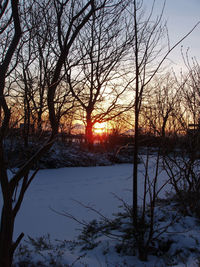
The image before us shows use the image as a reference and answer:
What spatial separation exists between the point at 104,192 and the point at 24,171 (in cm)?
445

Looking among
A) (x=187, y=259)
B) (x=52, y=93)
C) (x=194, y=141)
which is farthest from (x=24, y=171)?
(x=194, y=141)

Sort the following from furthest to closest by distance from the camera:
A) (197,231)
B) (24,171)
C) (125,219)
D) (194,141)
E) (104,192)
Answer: (104,192)
(194,141)
(125,219)
(197,231)
(24,171)

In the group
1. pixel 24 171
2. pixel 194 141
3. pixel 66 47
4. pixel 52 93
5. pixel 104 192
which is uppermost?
pixel 66 47

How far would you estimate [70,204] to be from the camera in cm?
480

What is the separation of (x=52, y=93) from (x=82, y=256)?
6.28 ft

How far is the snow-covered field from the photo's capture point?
2396 mm

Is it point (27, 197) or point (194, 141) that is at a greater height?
point (194, 141)

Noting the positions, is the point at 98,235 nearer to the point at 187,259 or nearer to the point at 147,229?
the point at 147,229

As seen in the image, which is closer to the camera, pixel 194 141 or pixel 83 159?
pixel 194 141

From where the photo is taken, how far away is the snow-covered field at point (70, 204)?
7.86ft

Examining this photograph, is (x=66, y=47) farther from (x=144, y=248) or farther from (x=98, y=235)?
(x=98, y=235)

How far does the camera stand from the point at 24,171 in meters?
1.80

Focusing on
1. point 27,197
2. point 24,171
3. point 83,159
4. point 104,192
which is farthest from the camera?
point 83,159

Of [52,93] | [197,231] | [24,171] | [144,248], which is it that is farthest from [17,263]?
[197,231]
